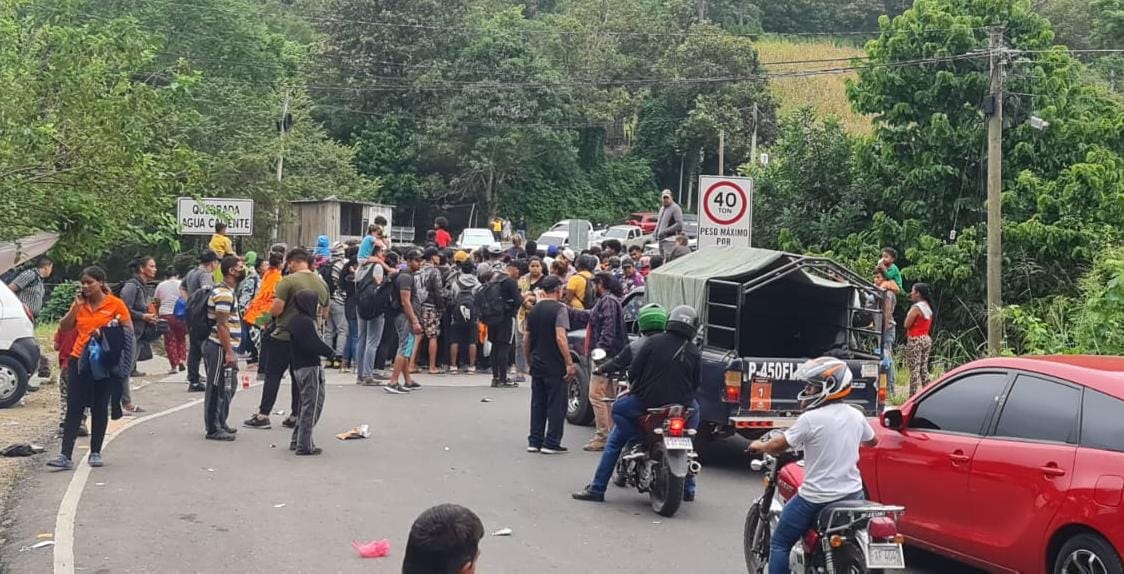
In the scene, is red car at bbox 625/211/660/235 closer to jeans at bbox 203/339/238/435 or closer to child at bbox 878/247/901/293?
child at bbox 878/247/901/293

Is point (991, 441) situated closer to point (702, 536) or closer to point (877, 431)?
point (877, 431)

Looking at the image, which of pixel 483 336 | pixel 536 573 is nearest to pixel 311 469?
pixel 536 573

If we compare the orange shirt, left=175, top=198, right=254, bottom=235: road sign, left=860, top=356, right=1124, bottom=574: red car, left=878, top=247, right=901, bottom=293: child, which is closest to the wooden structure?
left=175, top=198, right=254, bottom=235: road sign

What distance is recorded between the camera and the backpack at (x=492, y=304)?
17938 mm

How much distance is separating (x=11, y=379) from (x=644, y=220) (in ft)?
155

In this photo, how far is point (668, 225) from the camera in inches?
839

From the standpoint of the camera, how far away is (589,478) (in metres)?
11.5

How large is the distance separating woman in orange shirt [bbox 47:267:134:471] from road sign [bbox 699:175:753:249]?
8.35 meters

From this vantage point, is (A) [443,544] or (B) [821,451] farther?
(B) [821,451]

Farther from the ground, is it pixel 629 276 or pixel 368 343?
pixel 629 276

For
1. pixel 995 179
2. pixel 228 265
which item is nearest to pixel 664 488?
pixel 228 265

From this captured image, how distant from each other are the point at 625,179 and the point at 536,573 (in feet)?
198

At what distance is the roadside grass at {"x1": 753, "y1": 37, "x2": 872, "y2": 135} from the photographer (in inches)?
2628

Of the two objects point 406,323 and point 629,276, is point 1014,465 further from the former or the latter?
point 629,276
